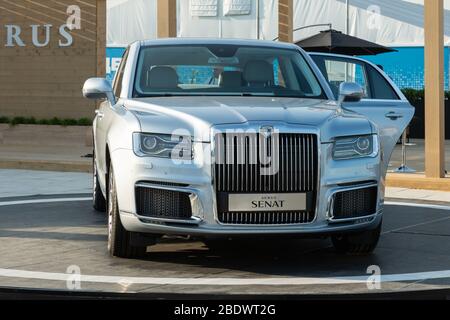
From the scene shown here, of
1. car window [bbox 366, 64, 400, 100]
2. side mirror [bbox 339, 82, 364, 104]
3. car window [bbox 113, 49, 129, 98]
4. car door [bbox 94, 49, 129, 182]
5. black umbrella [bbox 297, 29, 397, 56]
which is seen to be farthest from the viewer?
black umbrella [bbox 297, 29, 397, 56]

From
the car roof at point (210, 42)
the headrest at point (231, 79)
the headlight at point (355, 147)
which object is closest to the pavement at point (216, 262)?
the headlight at point (355, 147)

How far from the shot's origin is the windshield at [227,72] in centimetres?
929

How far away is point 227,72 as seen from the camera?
31.0ft

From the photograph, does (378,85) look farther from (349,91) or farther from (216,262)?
(216,262)

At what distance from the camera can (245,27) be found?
1747 inches

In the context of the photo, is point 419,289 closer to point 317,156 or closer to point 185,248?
point 317,156

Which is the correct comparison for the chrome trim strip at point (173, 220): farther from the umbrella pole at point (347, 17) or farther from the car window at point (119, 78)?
the umbrella pole at point (347, 17)

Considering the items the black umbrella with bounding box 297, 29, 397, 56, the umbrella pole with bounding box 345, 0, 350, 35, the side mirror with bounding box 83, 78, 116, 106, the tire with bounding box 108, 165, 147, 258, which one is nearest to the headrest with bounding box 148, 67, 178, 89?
the side mirror with bounding box 83, 78, 116, 106

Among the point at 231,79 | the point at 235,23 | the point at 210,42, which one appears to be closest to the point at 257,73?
the point at 231,79

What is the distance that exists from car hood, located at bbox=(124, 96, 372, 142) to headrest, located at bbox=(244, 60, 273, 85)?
647 millimetres

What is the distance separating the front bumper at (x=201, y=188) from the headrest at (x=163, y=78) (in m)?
1.21

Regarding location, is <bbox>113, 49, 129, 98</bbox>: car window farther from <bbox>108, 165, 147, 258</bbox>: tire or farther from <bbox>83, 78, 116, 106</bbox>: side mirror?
<bbox>108, 165, 147, 258</bbox>: tire

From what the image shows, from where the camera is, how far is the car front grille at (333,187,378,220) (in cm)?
809
